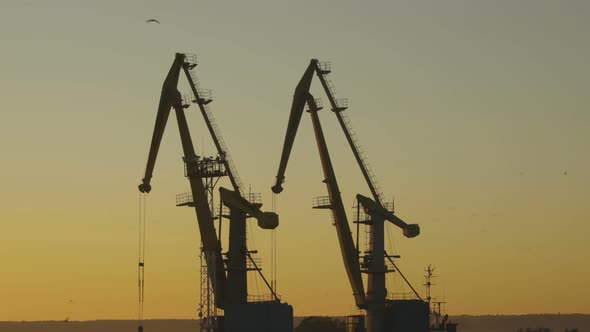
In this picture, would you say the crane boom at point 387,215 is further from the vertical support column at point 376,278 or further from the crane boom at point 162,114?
the crane boom at point 162,114

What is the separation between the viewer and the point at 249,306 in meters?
103

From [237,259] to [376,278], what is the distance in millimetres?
15055

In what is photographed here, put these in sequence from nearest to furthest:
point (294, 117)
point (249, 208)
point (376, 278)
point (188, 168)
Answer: point (249, 208), point (188, 168), point (294, 117), point (376, 278)

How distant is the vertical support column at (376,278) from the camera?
114 meters

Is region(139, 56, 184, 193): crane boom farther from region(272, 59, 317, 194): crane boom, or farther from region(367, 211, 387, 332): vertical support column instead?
region(367, 211, 387, 332): vertical support column

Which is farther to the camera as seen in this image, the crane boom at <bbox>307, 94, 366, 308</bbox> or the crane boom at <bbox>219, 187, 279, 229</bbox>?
the crane boom at <bbox>307, 94, 366, 308</bbox>

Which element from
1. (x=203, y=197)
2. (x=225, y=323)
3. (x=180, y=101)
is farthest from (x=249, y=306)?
(x=180, y=101)

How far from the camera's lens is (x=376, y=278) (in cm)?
11431

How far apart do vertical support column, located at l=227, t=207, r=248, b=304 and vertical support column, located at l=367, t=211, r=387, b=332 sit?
1397 centimetres

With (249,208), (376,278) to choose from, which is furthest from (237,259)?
(376,278)

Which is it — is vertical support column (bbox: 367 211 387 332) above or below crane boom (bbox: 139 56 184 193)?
below

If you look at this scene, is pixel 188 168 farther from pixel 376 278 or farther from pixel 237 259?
pixel 376 278

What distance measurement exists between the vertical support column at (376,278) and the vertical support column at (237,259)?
14.0 m

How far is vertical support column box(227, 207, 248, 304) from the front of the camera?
4082 inches
